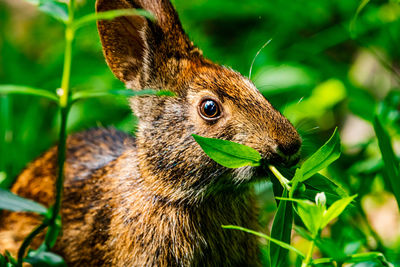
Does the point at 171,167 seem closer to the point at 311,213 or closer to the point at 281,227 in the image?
the point at 281,227

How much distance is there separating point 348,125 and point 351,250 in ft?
13.1

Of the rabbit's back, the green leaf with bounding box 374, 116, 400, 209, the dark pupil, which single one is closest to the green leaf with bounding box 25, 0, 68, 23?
the dark pupil

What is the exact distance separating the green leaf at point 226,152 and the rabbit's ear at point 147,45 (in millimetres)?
1089

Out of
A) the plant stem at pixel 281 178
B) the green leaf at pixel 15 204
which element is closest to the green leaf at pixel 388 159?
the plant stem at pixel 281 178

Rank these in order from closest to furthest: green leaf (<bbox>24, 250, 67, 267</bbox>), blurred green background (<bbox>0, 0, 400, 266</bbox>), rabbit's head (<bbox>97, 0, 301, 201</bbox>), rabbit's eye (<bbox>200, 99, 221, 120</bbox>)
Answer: green leaf (<bbox>24, 250, 67, 267</bbox>), rabbit's head (<bbox>97, 0, 301, 201</bbox>), rabbit's eye (<bbox>200, 99, 221, 120</bbox>), blurred green background (<bbox>0, 0, 400, 266</bbox>)

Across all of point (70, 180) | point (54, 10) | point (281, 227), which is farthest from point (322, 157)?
point (70, 180)

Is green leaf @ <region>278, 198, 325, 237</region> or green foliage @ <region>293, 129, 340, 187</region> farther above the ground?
green foliage @ <region>293, 129, 340, 187</region>

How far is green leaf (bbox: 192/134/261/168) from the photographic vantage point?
2.37 metres

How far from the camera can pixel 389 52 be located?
5598 mm

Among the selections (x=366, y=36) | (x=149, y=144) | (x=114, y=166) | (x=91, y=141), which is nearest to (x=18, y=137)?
(x=91, y=141)

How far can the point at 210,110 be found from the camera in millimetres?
3035

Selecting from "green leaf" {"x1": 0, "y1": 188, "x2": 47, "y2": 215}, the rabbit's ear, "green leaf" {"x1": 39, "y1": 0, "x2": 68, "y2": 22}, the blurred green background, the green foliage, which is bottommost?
"green leaf" {"x1": 0, "y1": 188, "x2": 47, "y2": 215}

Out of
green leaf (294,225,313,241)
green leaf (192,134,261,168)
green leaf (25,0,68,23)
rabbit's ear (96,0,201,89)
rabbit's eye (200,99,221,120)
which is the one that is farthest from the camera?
rabbit's ear (96,0,201,89)

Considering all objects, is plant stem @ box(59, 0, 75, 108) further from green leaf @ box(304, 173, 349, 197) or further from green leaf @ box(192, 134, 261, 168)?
green leaf @ box(304, 173, 349, 197)
